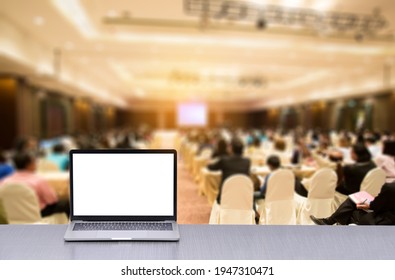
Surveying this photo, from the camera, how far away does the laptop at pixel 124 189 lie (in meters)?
1.82

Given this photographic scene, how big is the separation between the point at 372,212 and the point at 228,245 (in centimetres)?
89

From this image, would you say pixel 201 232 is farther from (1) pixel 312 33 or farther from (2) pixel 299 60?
(2) pixel 299 60

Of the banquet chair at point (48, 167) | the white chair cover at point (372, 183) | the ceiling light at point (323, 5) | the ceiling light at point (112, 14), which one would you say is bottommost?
the banquet chair at point (48, 167)

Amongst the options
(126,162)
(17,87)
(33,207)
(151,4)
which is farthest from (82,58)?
(126,162)

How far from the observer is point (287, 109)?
29.2 metres

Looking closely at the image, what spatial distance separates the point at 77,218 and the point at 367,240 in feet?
4.24

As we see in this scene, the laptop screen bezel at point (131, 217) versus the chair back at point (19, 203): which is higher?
the laptop screen bezel at point (131, 217)

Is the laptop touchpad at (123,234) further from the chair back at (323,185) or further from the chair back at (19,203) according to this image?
the chair back at (19,203)

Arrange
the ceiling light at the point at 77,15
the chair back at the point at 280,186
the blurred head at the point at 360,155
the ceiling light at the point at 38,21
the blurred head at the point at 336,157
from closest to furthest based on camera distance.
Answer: the chair back at the point at 280,186, the blurred head at the point at 360,155, the blurred head at the point at 336,157, the ceiling light at the point at 77,15, the ceiling light at the point at 38,21

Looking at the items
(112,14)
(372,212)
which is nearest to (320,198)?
(372,212)

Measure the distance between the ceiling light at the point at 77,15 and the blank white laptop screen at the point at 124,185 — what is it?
648 cm

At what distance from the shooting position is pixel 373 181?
2.54 meters

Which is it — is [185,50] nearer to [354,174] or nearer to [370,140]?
[370,140]

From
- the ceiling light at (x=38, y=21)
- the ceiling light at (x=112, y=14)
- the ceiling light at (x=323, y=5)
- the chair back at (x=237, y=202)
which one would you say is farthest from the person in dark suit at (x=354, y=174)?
the ceiling light at (x=38, y=21)
